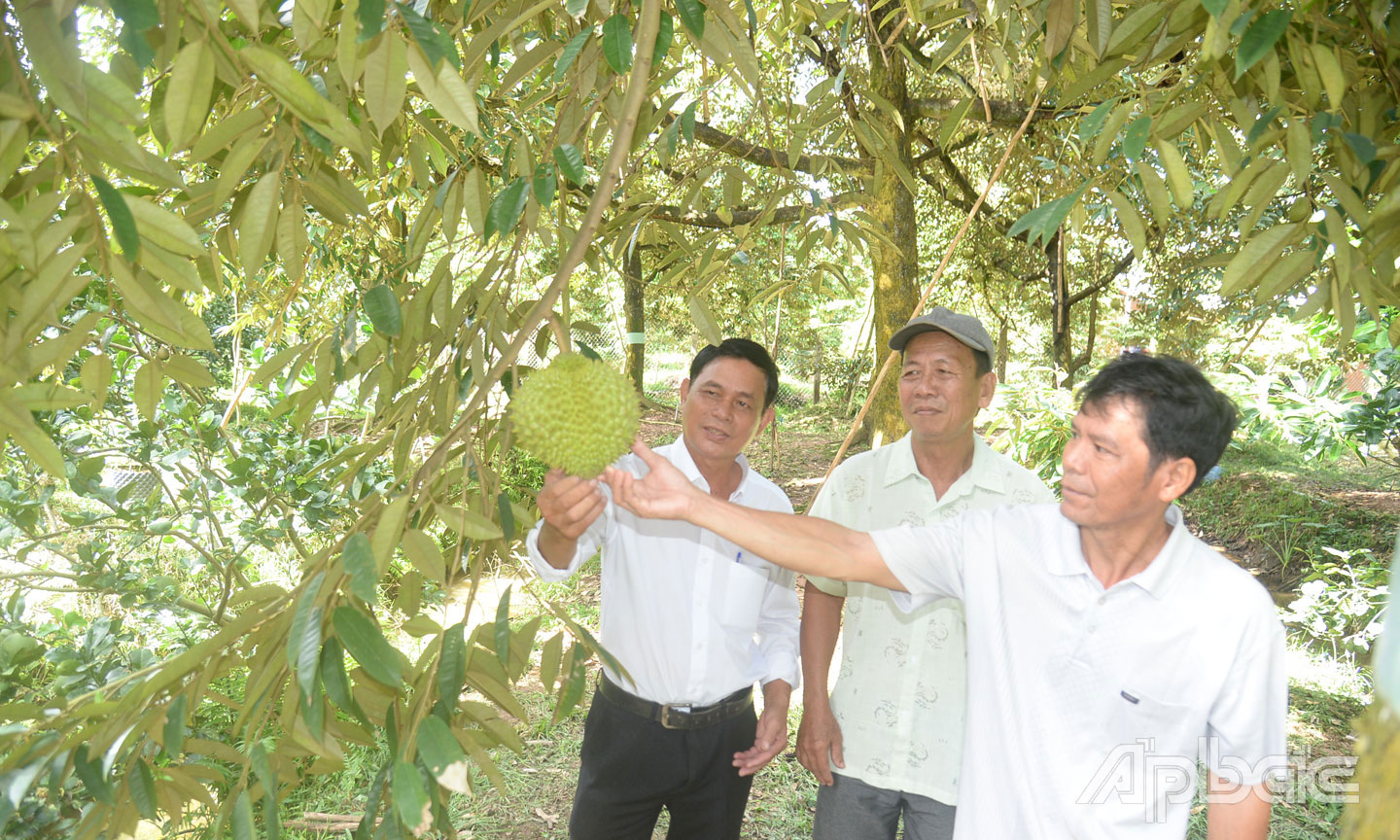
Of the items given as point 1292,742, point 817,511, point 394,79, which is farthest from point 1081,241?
point 394,79

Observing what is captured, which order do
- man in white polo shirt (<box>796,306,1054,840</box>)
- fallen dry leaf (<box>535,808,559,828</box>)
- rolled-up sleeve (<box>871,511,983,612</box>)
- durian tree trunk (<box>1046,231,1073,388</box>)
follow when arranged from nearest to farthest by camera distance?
rolled-up sleeve (<box>871,511,983,612</box>)
man in white polo shirt (<box>796,306,1054,840</box>)
fallen dry leaf (<box>535,808,559,828</box>)
durian tree trunk (<box>1046,231,1073,388</box>)

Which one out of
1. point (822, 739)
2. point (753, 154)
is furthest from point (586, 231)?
point (753, 154)

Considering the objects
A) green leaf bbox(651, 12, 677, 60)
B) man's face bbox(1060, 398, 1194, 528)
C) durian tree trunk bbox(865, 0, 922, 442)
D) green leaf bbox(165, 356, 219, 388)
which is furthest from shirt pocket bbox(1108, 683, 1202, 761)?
durian tree trunk bbox(865, 0, 922, 442)

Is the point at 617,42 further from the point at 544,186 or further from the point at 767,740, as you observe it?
the point at 767,740

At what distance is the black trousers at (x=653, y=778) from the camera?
2.05 meters

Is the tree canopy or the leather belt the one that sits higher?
the tree canopy

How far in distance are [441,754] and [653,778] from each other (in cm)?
131

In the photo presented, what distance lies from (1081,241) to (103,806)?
9194 mm

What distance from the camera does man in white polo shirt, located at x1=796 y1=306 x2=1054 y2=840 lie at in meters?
1.96

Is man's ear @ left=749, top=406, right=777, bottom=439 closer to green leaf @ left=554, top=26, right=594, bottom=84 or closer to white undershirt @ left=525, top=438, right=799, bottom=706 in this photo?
white undershirt @ left=525, top=438, right=799, bottom=706

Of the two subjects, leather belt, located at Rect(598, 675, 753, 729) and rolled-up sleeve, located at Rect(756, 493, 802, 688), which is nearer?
leather belt, located at Rect(598, 675, 753, 729)

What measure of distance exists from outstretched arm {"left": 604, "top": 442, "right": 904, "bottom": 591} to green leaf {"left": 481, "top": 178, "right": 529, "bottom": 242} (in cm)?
39

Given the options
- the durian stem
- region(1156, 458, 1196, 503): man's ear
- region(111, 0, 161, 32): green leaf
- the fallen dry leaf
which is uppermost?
region(111, 0, 161, 32): green leaf

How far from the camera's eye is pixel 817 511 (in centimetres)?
223
